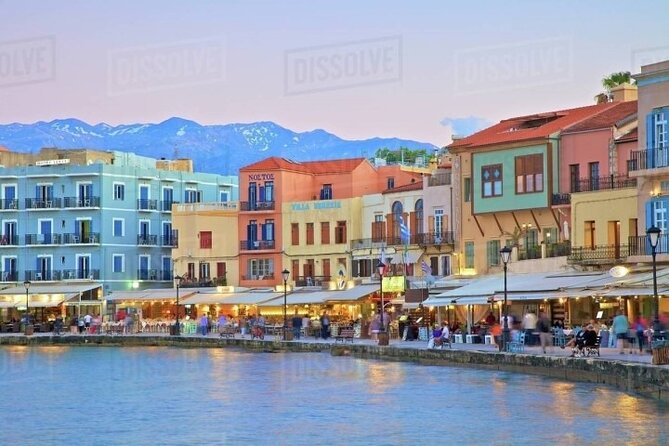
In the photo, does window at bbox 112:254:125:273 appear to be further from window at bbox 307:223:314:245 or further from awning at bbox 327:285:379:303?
awning at bbox 327:285:379:303

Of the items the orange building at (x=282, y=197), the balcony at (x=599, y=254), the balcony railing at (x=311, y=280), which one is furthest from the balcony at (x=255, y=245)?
the balcony at (x=599, y=254)

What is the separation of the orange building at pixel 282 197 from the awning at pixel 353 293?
9838 mm

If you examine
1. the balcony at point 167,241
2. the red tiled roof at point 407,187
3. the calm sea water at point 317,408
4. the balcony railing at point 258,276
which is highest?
the red tiled roof at point 407,187

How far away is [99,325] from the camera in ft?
253

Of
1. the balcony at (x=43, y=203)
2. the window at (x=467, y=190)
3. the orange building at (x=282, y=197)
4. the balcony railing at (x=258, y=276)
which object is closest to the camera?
the window at (x=467, y=190)

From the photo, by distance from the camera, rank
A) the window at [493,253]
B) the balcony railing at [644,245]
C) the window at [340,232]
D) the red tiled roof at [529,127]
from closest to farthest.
Answer: the balcony railing at [644,245]
the red tiled roof at [529,127]
the window at [493,253]
the window at [340,232]

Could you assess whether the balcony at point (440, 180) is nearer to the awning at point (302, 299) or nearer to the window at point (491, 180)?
the window at point (491, 180)

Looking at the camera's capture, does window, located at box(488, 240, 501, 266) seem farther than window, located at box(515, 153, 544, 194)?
Yes

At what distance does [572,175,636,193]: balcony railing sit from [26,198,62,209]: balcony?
134 feet

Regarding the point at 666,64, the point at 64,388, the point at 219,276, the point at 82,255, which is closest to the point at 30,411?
the point at 64,388

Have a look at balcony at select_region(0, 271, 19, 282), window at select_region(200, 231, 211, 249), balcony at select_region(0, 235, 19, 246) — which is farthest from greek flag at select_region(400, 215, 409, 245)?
balcony at select_region(0, 271, 19, 282)

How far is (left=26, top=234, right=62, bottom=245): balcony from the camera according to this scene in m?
89.8

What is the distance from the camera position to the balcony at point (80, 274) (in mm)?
88938

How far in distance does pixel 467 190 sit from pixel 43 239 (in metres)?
34.2
